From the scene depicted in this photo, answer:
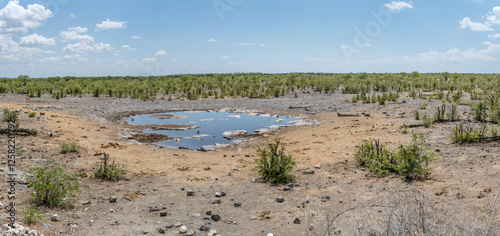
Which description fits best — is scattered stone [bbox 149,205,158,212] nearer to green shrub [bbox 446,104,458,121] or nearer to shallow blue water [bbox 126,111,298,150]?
shallow blue water [bbox 126,111,298,150]

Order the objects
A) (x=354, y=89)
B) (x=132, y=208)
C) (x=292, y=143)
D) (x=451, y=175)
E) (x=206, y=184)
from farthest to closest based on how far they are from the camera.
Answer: (x=354, y=89) → (x=292, y=143) → (x=206, y=184) → (x=451, y=175) → (x=132, y=208)

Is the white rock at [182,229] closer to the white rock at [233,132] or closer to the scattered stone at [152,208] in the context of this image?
the scattered stone at [152,208]

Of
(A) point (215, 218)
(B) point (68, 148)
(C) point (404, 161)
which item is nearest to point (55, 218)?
(A) point (215, 218)

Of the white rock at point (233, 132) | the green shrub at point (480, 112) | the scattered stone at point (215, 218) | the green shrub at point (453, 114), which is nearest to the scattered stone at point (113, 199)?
the scattered stone at point (215, 218)

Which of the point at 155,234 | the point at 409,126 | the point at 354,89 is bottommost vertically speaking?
the point at 155,234

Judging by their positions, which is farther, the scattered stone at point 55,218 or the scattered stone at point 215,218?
the scattered stone at point 215,218

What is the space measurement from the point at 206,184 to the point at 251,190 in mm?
1186

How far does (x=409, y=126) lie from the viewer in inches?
537

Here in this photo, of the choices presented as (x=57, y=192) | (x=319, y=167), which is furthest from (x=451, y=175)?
(x=57, y=192)

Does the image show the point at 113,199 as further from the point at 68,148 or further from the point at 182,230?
the point at 68,148

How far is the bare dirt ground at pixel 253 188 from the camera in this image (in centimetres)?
530

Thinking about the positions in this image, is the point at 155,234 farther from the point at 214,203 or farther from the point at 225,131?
the point at 225,131

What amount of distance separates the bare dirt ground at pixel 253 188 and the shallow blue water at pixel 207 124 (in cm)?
151

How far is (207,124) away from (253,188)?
10638mm
